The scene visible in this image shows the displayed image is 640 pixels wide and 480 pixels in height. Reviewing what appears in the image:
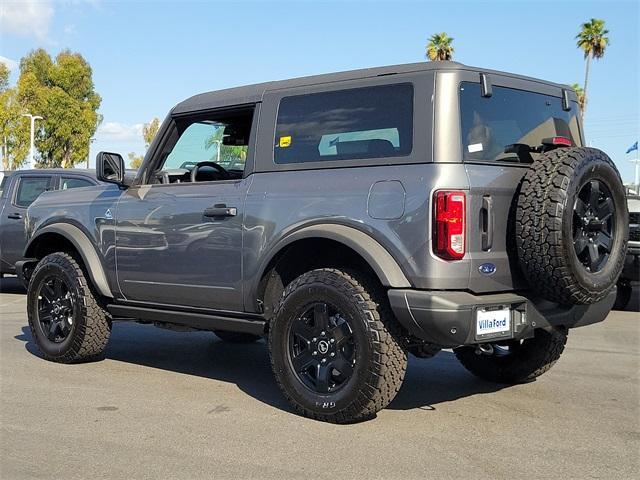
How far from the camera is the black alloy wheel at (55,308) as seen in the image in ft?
20.7

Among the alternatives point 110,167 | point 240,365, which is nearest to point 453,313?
point 240,365

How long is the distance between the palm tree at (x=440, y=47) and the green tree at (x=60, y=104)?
69.1 feet

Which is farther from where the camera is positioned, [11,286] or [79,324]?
[11,286]

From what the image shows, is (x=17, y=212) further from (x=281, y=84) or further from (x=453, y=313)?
(x=453, y=313)

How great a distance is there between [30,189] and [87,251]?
5495 millimetres

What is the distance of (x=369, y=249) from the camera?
14.2ft

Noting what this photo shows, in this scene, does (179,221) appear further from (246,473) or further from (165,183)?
(246,473)

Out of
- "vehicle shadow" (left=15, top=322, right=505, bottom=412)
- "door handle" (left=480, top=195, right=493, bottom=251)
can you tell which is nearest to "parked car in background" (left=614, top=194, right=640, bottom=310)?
Answer: "vehicle shadow" (left=15, top=322, right=505, bottom=412)

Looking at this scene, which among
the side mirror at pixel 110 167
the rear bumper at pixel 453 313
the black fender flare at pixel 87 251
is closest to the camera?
the rear bumper at pixel 453 313

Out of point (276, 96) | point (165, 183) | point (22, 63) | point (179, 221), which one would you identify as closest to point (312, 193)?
point (276, 96)

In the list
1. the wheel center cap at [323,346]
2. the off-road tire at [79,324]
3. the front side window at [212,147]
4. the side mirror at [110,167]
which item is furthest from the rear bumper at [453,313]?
the off-road tire at [79,324]

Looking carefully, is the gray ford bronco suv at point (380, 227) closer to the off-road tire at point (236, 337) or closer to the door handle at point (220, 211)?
the door handle at point (220, 211)

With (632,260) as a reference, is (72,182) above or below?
above

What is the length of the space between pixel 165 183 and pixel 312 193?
159 centimetres
